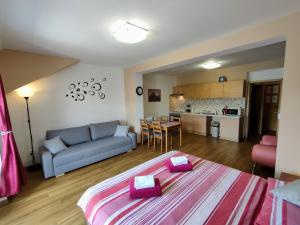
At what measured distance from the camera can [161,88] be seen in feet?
20.5

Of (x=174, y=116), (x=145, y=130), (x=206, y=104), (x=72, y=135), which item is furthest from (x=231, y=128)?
(x=72, y=135)

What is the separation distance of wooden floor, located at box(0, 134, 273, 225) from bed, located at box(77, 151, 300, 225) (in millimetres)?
821

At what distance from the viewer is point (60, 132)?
3408 millimetres

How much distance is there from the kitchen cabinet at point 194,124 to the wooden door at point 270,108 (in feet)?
8.17

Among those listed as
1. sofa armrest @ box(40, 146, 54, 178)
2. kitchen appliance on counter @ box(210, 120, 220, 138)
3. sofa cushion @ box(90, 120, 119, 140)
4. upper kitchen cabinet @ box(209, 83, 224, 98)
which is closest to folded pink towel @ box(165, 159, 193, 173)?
sofa armrest @ box(40, 146, 54, 178)

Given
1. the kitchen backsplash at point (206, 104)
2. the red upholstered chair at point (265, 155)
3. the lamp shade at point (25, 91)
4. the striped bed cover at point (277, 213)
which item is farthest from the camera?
the kitchen backsplash at point (206, 104)

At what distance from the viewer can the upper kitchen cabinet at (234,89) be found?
4.51 m

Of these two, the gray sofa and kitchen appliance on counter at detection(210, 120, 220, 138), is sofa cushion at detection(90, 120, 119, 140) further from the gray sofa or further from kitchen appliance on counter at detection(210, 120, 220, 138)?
kitchen appliance on counter at detection(210, 120, 220, 138)

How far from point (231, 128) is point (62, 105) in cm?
497

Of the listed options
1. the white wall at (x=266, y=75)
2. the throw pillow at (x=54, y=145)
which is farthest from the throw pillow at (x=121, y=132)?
the white wall at (x=266, y=75)

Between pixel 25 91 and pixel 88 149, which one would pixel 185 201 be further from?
pixel 25 91

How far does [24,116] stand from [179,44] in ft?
11.6

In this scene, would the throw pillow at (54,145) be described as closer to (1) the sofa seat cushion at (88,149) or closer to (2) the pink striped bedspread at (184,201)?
(1) the sofa seat cushion at (88,149)

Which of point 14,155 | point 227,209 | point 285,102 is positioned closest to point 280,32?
point 285,102
